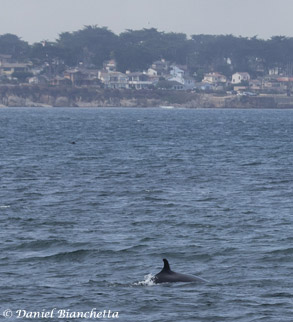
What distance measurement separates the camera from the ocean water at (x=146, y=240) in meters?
23.0

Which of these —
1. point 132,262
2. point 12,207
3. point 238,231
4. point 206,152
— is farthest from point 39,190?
point 206,152

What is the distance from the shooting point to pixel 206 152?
82000 millimetres

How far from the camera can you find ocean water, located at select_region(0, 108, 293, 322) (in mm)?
23000

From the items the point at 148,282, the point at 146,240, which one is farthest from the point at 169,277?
the point at 146,240

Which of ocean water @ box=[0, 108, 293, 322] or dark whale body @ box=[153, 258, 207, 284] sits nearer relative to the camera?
ocean water @ box=[0, 108, 293, 322]

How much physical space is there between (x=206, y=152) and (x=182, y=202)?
4008 cm

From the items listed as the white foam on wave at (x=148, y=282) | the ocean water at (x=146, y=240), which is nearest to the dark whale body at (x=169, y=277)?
the white foam on wave at (x=148, y=282)

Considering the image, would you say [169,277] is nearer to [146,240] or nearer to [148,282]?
[148,282]

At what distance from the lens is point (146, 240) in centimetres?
3172

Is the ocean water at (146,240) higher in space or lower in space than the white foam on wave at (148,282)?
lower

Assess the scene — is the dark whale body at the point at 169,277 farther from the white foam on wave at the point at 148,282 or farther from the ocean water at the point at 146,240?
the ocean water at the point at 146,240

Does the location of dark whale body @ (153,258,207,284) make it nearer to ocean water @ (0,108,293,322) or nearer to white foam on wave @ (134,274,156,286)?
white foam on wave @ (134,274,156,286)

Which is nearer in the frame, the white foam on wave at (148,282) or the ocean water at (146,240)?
the ocean water at (146,240)

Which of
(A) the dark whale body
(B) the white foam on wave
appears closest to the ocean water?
(B) the white foam on wave
